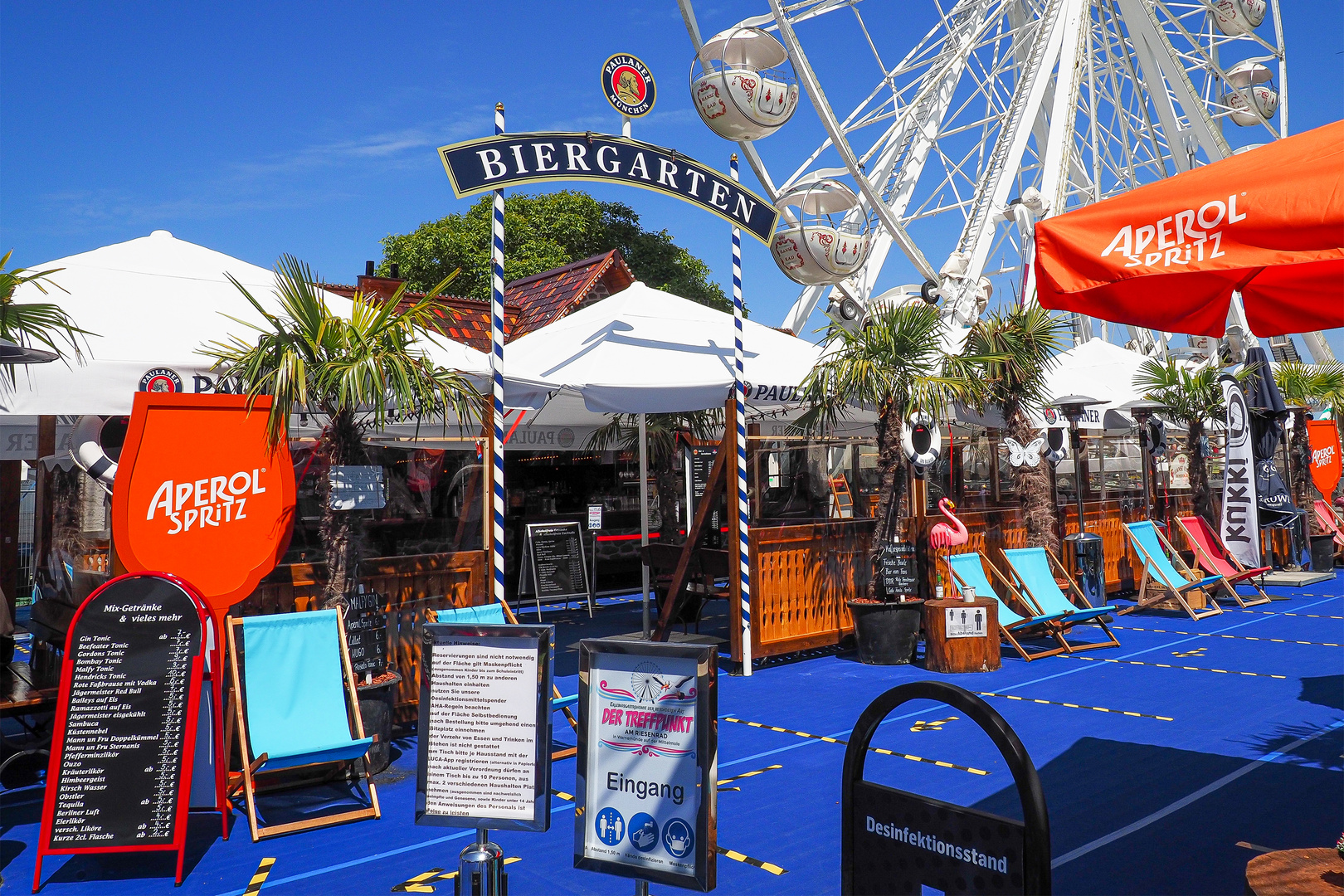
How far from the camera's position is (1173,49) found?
21.4 m

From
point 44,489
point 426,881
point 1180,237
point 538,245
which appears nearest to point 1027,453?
point 1180,237

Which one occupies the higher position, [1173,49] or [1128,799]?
[1173,49]

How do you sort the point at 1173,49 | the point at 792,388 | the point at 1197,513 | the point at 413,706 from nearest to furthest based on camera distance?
the point at 413,706 < the point at 792,388 < the point at 1197,513 < the point at 1173,49

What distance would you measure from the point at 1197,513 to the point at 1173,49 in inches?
546

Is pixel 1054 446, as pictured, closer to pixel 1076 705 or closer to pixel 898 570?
pixel 898 570

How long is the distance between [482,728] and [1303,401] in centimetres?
1711

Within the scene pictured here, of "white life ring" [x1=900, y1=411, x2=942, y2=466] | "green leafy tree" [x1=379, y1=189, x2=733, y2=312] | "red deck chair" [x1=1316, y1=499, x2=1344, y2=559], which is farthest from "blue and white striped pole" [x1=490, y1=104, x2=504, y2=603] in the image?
"green leafy tree" [x1=379, y1=189, x2=733, y2=312]

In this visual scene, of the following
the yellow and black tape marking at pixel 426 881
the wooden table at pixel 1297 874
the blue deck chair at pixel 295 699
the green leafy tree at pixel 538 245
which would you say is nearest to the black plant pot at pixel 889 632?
the blue deck chair at pixel 295 699

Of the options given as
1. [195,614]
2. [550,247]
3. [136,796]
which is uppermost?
[550,247]

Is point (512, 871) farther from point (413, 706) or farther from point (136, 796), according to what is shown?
point (413, 706)

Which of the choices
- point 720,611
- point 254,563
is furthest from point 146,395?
point 720,611

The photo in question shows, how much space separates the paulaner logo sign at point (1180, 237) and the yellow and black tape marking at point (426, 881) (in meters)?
3.27

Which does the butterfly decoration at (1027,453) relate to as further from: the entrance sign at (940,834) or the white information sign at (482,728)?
the entrance sign at (940,834)

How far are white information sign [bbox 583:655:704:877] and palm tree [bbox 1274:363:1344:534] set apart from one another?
47.2 ft
